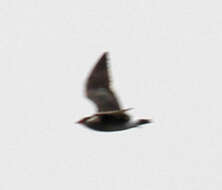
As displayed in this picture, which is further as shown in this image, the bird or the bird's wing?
the bird's wing

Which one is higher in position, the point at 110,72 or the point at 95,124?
the point at 110,72

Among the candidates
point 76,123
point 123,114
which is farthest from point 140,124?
point 76,123

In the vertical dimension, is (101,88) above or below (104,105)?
above

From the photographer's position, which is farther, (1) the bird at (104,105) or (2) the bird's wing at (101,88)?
(2) the bird's wing at (101,88)

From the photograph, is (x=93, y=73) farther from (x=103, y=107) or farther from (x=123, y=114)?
(x=123, y=114)

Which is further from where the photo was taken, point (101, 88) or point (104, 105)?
point (101, 88)
